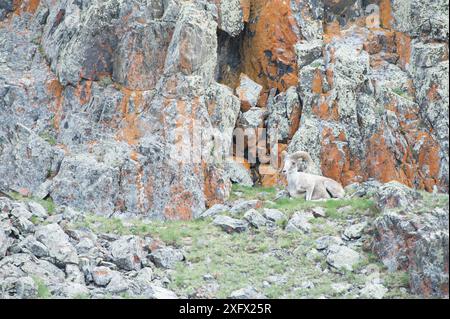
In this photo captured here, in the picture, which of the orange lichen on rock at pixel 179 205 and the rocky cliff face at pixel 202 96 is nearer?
the orange lichen on rock at pixel 179 205

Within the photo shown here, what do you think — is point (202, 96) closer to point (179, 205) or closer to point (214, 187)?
point (214, 187)

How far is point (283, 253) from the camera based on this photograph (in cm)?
1958

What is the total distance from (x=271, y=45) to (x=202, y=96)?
4.50 meters

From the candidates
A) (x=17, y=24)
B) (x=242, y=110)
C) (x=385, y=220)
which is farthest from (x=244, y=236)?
(x=17, y=24)

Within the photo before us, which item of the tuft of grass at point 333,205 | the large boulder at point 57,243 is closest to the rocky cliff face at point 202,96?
the tuft of grass at point 333,205

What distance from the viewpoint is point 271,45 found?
28.8 m

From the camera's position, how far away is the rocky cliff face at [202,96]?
24344mm


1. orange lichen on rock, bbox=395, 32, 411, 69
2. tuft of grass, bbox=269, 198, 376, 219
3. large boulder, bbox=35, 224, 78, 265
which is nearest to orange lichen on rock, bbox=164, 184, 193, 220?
tuft of grass, bbox=269, 198, 376, 219

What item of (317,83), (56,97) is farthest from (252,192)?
(56,97)

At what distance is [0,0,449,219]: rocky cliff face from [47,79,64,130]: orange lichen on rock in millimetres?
42

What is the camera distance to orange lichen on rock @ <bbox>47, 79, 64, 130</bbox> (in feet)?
86.8

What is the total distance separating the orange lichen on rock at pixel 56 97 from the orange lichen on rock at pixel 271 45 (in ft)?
23.3

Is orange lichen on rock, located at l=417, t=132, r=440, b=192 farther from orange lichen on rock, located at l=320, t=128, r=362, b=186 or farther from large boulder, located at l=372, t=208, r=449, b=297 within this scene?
large boulder, located at l=372, t=208, r=449, b=297

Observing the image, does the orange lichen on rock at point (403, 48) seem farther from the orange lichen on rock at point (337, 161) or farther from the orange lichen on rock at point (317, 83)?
the orange lichen on rock at point (337, 161)
